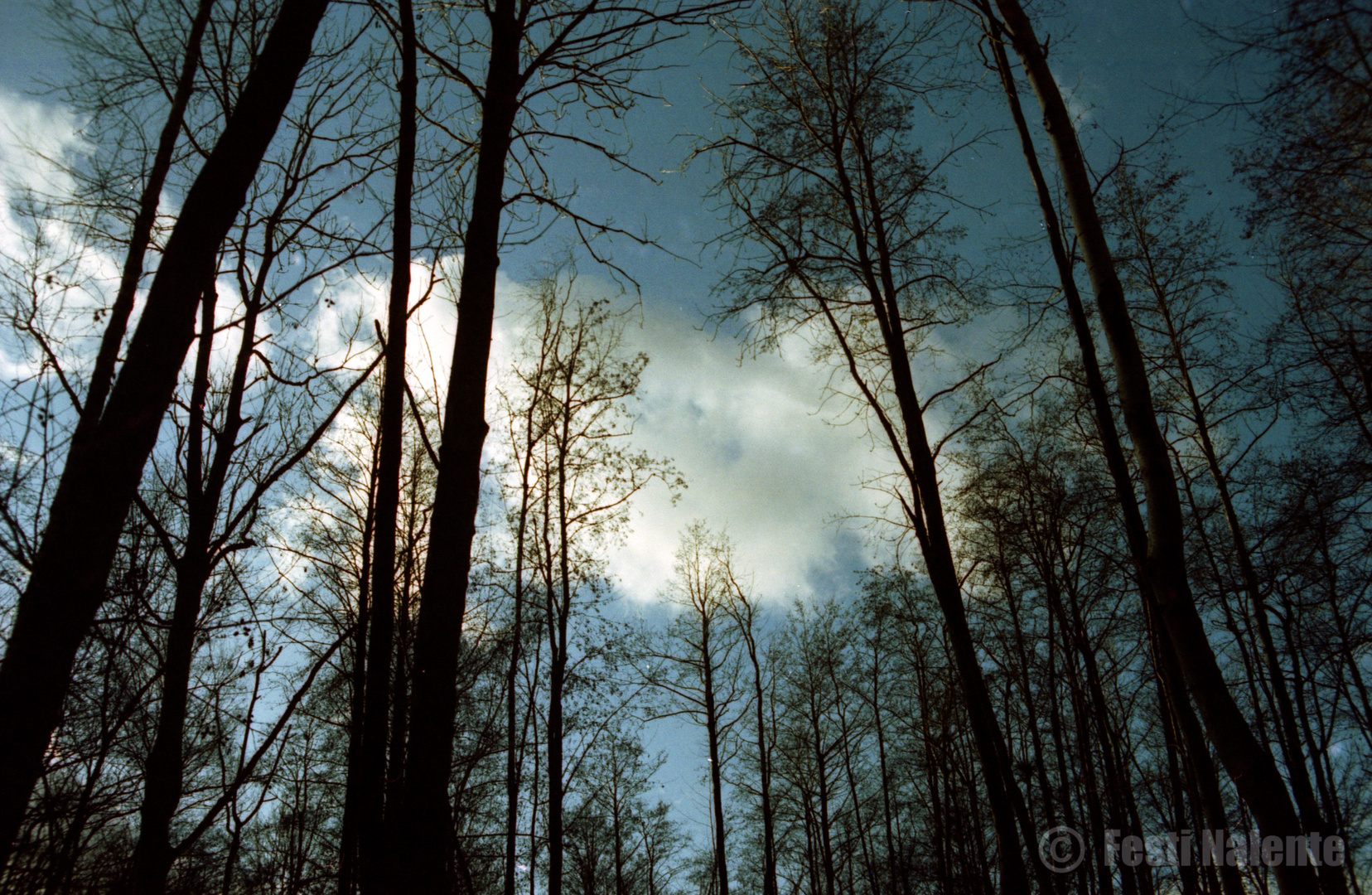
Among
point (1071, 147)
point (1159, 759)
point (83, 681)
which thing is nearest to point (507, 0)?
point (1071, 147)

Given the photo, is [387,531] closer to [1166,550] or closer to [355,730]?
[1166,550]

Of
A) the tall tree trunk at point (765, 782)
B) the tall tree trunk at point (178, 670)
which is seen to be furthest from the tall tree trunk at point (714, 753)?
the tall tree trunk at point (178, 670)

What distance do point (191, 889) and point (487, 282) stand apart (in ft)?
13.3

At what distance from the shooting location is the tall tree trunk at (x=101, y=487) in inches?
60.4

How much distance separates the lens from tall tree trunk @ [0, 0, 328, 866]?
1.53 meters

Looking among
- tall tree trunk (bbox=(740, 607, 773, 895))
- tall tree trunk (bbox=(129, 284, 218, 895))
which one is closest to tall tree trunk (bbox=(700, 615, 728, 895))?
tall tree trunk (bbox=(740, 607, 773, 895))

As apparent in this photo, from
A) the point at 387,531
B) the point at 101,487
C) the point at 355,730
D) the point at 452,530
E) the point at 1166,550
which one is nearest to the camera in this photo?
the point at 101,487

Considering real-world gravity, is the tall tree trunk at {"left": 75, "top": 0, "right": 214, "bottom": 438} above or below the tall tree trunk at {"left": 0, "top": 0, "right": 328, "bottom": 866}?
above

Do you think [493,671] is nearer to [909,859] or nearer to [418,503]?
[418,503]

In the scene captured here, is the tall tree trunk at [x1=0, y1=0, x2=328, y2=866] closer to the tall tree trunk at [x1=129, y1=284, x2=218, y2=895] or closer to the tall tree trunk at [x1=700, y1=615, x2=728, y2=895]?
the tall tree trunk at [x1=129, y1=284, x2=218, y2=895]

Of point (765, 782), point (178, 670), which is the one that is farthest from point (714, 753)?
point (178, 670)

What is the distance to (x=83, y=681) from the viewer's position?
3959 millimetres

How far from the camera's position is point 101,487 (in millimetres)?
1729

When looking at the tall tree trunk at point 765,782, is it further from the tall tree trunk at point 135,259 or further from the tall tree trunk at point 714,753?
the tall tree trunk at point 135,259
